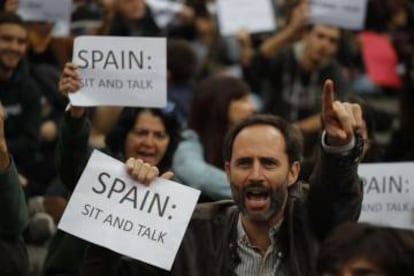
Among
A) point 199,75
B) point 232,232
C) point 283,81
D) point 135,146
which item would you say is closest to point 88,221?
point 232,232

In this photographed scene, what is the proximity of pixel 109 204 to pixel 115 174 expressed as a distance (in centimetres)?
10

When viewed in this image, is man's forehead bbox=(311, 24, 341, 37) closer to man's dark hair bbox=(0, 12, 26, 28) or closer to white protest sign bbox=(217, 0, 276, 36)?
white protest sign bbox=(217, 0, 276, 36)

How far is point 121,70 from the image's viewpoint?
15.3ft

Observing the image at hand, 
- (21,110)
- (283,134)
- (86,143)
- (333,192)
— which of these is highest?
(283,134)

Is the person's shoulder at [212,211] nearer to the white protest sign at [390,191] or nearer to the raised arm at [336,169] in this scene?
the raised arm at [336,169]

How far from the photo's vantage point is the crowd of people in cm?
396

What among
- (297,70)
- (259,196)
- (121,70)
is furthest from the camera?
(297,70)

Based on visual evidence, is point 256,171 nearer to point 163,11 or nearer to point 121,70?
point 121,70

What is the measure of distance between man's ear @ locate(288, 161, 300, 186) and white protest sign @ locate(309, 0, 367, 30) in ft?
10.9

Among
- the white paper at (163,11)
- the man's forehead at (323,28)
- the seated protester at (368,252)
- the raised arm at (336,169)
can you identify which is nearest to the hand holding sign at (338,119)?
the raised arm at (336,169)

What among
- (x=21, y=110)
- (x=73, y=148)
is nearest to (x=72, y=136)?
(x=73, y=148)

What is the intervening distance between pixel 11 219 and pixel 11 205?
0.06 meters

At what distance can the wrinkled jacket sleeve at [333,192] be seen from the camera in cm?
392

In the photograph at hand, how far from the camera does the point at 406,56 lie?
9078 mm
